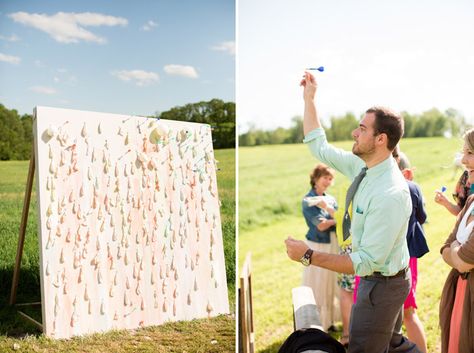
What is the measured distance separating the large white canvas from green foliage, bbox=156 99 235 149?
1.30m

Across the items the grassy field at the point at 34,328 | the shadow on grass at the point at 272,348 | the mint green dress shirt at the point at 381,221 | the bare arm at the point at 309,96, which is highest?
the bare arm at the point at 309,96

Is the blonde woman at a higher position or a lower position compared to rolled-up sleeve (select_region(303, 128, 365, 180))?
lower

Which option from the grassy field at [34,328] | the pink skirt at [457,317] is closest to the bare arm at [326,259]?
the pink skirt at [457,317]

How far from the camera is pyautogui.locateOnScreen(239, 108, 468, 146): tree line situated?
22.9ft

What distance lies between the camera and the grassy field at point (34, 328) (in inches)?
125

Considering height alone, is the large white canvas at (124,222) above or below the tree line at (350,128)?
below

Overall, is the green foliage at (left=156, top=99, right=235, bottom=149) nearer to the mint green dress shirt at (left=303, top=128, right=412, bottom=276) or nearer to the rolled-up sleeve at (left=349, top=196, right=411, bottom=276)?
the mint green dress shirt at (left=303, top=128, right=412, bottom=276)

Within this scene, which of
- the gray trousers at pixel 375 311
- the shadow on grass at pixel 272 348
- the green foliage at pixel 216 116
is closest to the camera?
the gray trousers at pixel 375 311

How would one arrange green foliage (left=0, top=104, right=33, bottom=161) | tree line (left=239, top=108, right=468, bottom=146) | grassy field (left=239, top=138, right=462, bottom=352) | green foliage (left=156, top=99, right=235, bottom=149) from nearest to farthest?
1. green foliage (left=0, top=104, right=33, bottom=161)
2. green foliage (left=156, top=99, right=235, bottom=149)
3. grassy field (left=239, top=138, right=462, bottom=352)
4. tree line (left=239, top=108, right=468, bottom=146)

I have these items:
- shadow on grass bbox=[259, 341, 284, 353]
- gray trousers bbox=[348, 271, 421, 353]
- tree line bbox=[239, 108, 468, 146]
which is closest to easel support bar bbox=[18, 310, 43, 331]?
shadow on grass bbox=[259, 341, 284, 353]

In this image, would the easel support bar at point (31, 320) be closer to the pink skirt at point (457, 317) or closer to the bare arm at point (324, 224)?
the bare arm at point (324, 224)

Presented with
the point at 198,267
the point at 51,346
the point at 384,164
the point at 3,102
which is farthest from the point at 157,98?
the point at 384,164

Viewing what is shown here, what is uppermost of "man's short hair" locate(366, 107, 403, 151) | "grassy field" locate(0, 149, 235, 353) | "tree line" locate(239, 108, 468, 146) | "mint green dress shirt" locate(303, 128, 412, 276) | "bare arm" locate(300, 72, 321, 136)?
"tree line" locate(239, 108, 468, 146)

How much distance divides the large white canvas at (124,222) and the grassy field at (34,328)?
0.24 feet
